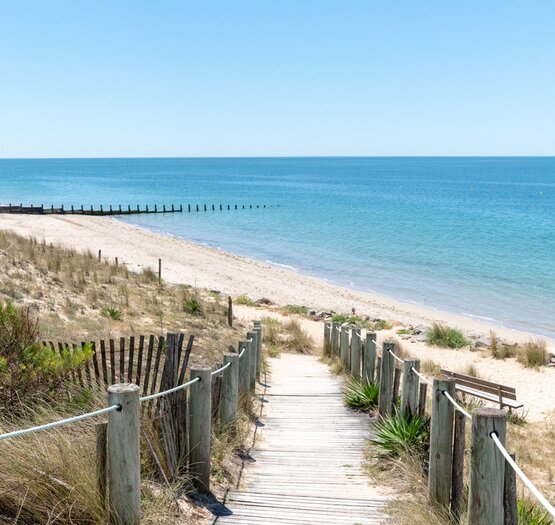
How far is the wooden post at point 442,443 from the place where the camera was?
5.30 metres

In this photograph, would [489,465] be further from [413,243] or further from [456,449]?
[413,243]

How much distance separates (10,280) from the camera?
16.2 metres

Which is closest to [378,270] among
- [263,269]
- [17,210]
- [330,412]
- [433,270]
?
[433,270]

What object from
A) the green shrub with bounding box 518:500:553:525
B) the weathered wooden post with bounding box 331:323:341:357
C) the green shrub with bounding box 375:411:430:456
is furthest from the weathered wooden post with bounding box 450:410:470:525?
the weathered wooden post with bounding box 331:323:341:357

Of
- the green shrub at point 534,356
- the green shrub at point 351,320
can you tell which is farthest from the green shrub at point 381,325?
the green shrub at point 534,356

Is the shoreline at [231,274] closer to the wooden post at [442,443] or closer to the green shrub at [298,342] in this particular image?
the green shrub at [298,342]

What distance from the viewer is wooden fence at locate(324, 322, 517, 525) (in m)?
4.08

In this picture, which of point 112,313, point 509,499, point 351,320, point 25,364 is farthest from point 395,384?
point 351,320

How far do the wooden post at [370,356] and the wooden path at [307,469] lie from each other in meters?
0.60

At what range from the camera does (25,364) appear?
6.39 meters

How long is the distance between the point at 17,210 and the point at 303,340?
53.9 m

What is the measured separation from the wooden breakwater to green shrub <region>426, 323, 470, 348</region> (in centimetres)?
5311

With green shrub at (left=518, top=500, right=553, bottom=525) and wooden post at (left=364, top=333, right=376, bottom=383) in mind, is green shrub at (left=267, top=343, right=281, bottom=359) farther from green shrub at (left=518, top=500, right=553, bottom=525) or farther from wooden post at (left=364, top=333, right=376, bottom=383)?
green shrub at (left=518, top=500, right=553, bottom=525)

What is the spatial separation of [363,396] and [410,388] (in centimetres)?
219
